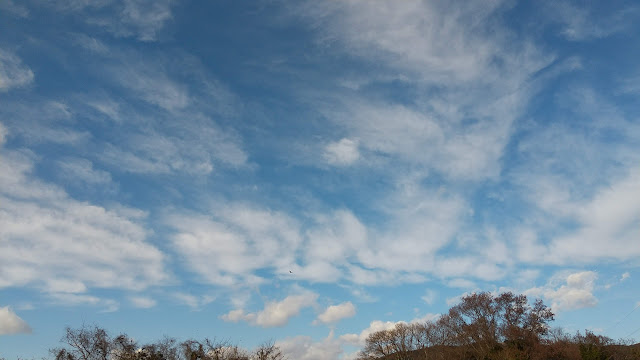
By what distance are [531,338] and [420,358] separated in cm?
2909

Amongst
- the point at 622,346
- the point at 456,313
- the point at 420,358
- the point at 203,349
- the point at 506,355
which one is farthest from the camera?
the point at 420,358

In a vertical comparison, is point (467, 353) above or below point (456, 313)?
below

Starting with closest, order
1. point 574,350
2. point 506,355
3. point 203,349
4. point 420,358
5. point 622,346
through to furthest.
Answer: point 203,349, point 506,355, point 574,350, point 622,346, point 420,358

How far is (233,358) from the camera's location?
53.8 metres

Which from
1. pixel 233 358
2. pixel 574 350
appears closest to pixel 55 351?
pixel 233 358

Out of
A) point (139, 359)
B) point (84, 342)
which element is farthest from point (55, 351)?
point (139, 359)

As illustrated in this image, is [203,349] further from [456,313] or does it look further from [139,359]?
[456,313]

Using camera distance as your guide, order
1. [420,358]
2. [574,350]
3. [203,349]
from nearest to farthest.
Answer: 1. [203,349]
2. [574,350]
3. [420,358]

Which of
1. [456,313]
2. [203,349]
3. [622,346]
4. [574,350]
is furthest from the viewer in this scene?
[456,313]

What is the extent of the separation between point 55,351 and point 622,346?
11057 centimetres

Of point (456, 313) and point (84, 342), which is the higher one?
point (456, 313)

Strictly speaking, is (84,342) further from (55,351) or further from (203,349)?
(203,349)

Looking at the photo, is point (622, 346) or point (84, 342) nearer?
point (84, 342)

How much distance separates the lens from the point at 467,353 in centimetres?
9794
